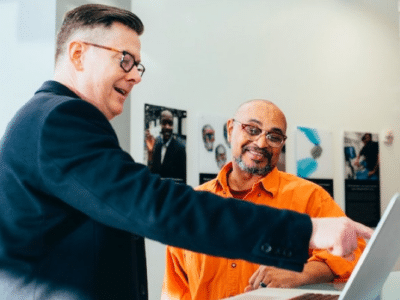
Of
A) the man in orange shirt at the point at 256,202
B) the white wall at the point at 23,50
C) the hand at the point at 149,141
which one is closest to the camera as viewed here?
the man in orange shirt at the point at 256,202

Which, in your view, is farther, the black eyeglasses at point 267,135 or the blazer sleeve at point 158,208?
the black eyeglasses at point 267,135

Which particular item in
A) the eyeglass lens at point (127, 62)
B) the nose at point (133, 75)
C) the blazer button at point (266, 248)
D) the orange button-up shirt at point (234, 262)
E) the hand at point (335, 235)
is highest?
the eyeglass lens at point (127, 62)

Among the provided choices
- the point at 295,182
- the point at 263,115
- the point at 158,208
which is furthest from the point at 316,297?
the point at 263,115

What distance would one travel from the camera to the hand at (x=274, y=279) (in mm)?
1679

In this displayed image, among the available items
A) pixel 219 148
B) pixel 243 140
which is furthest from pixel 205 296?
pixel 219 148

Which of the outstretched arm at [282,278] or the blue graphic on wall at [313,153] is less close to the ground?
the blue graphic on wall at [313,153]

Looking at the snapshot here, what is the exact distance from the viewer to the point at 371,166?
4.62 metres

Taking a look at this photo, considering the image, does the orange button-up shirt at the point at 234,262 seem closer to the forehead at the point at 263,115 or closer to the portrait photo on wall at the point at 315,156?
the forehead at the point at 263,115

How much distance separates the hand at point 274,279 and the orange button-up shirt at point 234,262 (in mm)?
201

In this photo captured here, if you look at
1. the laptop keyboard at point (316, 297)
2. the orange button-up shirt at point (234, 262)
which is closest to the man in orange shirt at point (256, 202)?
the orange button-up shirt at point (234, 262)

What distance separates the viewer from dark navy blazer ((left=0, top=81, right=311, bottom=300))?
89 centimetres

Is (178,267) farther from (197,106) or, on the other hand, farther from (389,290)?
(197,106)

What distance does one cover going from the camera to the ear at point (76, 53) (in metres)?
1.27

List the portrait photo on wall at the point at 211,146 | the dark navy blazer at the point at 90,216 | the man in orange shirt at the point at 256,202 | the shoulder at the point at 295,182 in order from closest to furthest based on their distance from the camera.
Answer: the dark navy blazer at the point at 90,216
the man in orange shirt at the point at 256,202
the shoulder at the point at 295,182
the portrait photo on wall at the point at 211,146
